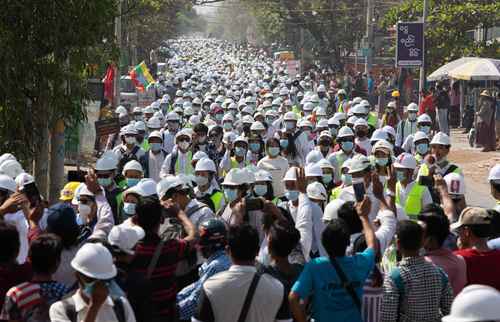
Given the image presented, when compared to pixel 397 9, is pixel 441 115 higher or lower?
lower

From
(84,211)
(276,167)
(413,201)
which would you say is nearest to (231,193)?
(84,211)

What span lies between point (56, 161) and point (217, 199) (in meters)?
4.50

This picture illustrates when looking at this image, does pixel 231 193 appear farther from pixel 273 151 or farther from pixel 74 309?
pixel 273 151

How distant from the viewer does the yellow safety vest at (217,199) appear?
408 inches

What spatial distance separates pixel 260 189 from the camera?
34.5 feet

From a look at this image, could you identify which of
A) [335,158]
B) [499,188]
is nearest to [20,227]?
[499,188]

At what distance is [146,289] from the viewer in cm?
602

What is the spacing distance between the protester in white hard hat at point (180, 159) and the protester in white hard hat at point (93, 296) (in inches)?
309

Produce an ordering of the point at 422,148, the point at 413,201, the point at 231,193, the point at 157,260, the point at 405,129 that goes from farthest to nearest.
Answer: the point at 405,129
the point at 422,148
the point at 413,201
the point at 231,193
the point at 157,260

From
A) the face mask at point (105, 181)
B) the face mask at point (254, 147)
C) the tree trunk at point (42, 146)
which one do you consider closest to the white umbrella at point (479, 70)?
the face mask at point (254, 147)

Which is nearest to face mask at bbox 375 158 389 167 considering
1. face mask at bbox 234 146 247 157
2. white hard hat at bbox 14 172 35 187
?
face mask at bbox 234 146 247 157

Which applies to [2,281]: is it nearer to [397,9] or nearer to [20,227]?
[20,227]

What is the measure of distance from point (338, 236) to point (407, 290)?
19.7 inches

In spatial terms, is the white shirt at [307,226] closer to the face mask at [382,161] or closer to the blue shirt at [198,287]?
the blue shirt at [198,287]
